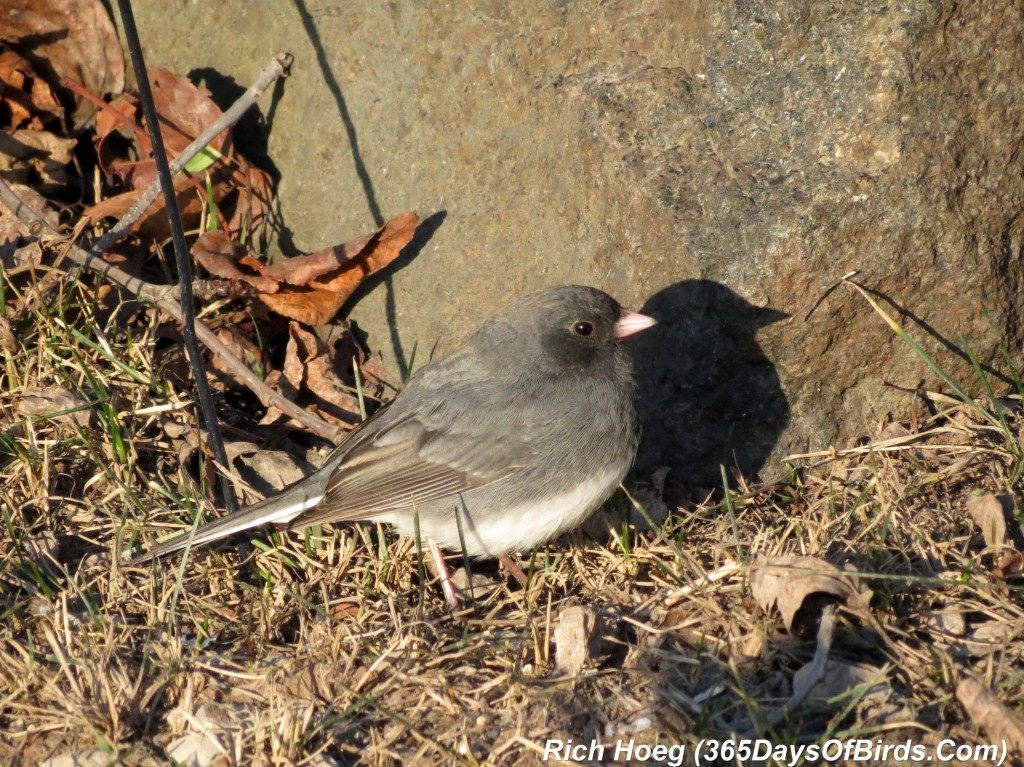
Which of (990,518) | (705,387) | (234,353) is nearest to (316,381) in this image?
(234,353)

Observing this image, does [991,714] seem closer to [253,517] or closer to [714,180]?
[714,180]

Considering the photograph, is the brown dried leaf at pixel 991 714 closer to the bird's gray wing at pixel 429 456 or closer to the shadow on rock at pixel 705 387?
the shadow on rock at pixel 705 387

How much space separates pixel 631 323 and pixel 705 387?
0.38m

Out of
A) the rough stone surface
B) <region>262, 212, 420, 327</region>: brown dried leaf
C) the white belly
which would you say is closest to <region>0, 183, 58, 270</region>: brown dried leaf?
<region>262, 212, 420, 327</region>: brown dried leaf

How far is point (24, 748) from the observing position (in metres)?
2.71

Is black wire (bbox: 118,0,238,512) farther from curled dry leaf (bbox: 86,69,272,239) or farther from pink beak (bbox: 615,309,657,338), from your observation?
pink beak (bbox: 615,309,657,338)

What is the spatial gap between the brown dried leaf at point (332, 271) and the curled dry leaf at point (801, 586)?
6.58 ft

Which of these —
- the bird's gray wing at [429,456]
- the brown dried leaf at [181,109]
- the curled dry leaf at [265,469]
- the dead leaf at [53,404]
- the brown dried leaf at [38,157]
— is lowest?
the curled dry leaf at [265,469]

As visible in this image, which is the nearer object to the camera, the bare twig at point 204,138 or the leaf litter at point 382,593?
the leaf litter at point 382,593

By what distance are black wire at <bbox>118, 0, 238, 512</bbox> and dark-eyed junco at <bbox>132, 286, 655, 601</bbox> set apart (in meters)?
0.29

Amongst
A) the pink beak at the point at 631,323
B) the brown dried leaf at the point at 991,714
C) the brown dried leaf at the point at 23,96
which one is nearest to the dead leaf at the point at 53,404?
the brown dried leaf at the point at 23,96

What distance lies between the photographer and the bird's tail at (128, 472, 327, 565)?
3297 millimetres

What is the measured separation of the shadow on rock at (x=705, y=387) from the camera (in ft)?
11.8

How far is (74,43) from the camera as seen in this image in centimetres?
476
